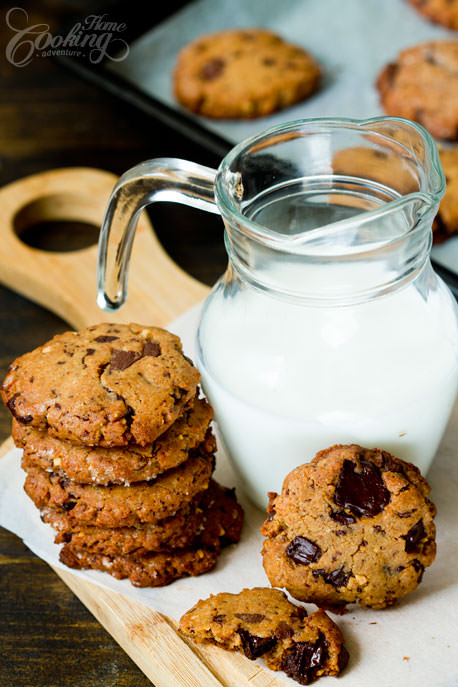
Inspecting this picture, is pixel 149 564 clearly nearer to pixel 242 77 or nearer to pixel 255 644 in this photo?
pixel 255 644

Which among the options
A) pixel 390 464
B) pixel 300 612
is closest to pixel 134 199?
pixel 390 464

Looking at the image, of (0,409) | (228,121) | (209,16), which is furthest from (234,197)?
(209,16)

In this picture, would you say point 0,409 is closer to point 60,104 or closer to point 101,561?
point 101,561

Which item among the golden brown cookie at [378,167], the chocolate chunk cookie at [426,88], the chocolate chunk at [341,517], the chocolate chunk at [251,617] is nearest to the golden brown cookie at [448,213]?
the chocolate chunk cookie at [426,88]

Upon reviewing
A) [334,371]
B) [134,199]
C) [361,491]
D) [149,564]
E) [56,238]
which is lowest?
[56,238]

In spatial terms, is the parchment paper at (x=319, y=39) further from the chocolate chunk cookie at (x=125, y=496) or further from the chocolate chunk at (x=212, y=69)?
the chocolate chunk cookie at (x=125, y=496)

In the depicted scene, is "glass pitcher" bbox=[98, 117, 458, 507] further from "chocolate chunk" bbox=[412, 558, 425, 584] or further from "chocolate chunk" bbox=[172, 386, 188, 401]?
"chocolate chunk" bbox=[412, 558, 425, 584]
